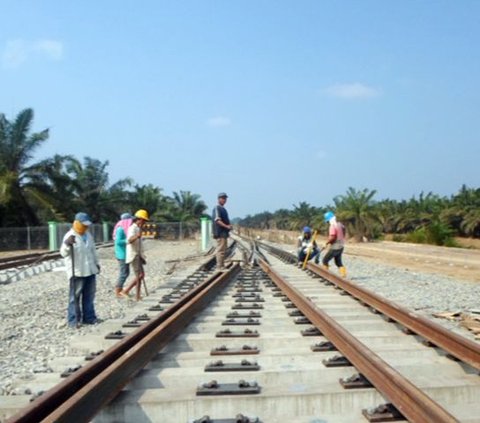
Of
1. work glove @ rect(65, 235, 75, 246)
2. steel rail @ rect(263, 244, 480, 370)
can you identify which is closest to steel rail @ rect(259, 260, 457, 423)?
steel rail @ rect(263, 244, 480, 370)

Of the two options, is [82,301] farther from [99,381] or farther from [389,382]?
[389,382]

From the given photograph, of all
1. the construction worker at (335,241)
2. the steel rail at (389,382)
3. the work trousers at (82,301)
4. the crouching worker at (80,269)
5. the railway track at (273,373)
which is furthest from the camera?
the construction worker at (335,241)

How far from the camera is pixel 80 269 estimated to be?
7.38m

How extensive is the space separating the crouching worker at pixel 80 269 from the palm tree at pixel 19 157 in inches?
1121

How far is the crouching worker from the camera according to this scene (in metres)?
7.09

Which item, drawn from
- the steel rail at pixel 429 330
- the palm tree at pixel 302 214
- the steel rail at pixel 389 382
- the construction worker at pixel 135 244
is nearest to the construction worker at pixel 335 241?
A: the steel rail at pixel 429 330

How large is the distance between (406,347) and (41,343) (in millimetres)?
3775

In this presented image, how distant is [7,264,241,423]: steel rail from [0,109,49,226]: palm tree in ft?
104

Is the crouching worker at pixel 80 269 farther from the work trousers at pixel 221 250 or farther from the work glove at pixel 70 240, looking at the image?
the work trousers at pixel 221 250

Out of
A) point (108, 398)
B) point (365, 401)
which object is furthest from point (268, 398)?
point (108, 398)

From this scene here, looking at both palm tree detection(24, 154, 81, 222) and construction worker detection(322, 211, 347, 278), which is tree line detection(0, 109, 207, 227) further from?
construction worker detection(322, 211, 347, 278)

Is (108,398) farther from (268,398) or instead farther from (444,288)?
(444,288)

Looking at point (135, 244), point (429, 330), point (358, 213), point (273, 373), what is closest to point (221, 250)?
point (135, 244)

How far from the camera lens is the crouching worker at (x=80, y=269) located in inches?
279
